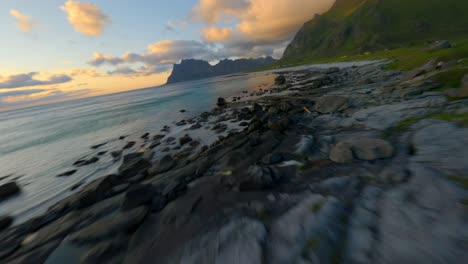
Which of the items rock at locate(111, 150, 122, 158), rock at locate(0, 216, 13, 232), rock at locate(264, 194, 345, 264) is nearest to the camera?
rock at locate(264, 194, 345, 264)

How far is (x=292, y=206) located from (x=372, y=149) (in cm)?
532

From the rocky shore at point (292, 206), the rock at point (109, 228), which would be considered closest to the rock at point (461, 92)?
the rocky shore at point (292, 206)

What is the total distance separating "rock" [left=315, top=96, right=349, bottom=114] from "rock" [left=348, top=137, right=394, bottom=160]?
9.26 metres

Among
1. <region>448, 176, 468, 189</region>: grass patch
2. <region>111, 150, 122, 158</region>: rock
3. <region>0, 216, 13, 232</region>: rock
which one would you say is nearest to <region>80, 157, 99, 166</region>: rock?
<region>111, 150, 122, 158</region>: rock

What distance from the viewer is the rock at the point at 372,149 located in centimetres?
873

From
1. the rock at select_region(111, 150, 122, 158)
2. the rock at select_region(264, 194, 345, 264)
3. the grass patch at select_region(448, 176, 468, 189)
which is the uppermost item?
the grass patch at select_region(448, 176, 468, 189)

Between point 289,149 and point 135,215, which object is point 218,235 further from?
point 289,149

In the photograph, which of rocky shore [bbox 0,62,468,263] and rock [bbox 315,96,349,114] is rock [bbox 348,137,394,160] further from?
rock [bbox 315,96,349,114]

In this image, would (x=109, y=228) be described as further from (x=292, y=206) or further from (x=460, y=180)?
(x=460, y=180)

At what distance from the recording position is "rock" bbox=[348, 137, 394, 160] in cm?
873

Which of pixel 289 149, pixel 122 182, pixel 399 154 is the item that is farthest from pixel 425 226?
pixel 122 182

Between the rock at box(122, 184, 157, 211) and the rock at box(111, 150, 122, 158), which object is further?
the rock at box(111, 150, 122, 158)

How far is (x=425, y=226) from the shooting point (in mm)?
5000

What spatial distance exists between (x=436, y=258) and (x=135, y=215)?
980 centimetres
